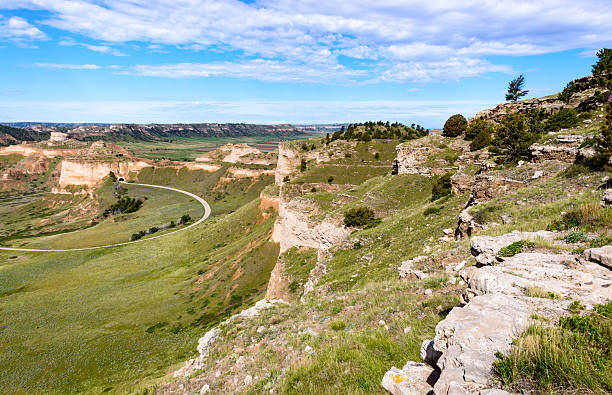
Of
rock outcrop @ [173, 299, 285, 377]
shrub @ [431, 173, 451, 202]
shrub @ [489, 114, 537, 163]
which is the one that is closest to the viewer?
rock outcrop @ [173, 299, 285, 377]

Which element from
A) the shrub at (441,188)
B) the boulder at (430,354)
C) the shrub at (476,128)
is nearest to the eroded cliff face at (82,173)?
the shrub at (441,188)

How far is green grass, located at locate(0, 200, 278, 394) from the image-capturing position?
30422 millimetres

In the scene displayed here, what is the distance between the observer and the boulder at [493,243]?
29.7ft

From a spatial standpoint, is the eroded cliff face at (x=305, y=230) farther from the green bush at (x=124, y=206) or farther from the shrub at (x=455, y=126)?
the green bush at (x=124, y=206)

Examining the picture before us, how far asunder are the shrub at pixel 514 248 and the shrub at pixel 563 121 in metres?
25.5

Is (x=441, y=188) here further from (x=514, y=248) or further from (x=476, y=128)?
(x=514, y=248)

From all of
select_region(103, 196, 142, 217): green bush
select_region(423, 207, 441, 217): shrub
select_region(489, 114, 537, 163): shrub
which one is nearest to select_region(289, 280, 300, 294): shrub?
select_region(423, 207, 441, 217): shrub

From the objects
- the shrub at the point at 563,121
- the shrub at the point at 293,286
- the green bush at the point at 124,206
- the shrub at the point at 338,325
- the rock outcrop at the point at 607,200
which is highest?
the shrub at the point at 563,121

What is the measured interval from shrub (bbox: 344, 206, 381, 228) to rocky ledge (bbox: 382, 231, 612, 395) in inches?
849

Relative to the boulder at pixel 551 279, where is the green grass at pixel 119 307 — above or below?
below

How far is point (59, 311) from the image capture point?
4641 cm

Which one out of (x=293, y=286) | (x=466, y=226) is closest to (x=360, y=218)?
(x=293, y=286)

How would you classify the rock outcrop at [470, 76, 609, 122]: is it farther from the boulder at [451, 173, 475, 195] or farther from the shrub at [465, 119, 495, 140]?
the boulder at [451, 173, 475, 195]

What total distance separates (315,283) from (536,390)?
18.6 m
